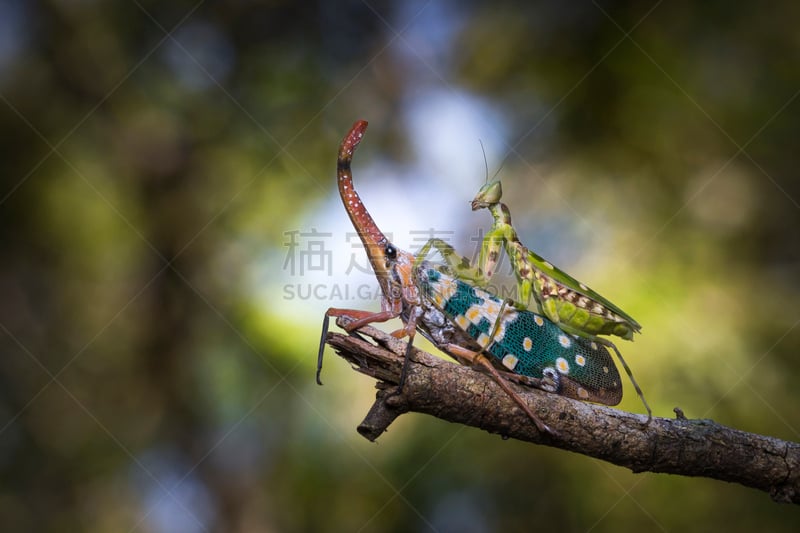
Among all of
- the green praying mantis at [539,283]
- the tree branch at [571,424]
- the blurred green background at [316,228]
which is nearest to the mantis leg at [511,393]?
the tree branch at [571,424]

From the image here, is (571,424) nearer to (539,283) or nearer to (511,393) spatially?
(511,393)

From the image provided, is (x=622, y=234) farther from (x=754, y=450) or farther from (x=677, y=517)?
(x=754, y=450)

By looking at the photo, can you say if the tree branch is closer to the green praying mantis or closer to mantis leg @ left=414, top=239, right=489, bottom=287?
the green praying mantis

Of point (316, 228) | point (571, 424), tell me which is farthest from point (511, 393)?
point (316, 228)

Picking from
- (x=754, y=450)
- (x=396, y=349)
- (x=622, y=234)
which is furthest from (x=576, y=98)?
(x=396, y=349)

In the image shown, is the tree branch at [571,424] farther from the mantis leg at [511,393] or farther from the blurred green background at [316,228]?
the blurred green background at [316,228]

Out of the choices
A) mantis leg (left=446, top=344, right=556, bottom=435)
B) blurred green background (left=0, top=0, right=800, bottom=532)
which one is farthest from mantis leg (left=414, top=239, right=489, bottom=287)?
blurred green background (left=0, top=0, right=800, bottom=532)
